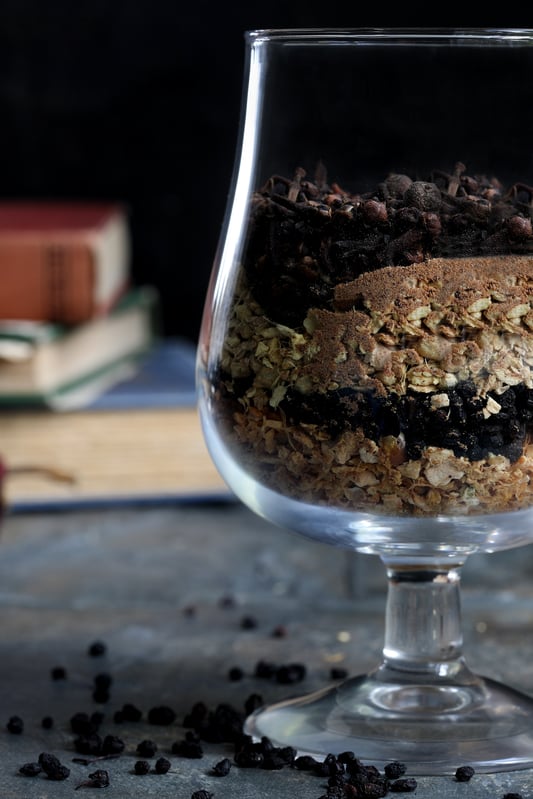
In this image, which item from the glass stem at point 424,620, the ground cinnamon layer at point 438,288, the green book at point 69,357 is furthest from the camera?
the green book at point 69,357

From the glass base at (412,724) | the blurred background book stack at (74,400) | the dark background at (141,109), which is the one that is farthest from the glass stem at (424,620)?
the dark background at (141,109)

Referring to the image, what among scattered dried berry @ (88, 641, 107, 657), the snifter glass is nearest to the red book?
scattered dried berry @ (88, 641, 107, 657)

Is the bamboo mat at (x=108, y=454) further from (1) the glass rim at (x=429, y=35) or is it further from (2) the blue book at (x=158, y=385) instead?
(1) the glass rim at (x=429, y=35)

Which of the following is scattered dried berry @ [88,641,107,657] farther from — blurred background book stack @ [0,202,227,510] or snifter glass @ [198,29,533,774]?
blurred background book stack @ [0,202,227,510]

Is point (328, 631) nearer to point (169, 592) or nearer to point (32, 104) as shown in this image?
point (169, 592)

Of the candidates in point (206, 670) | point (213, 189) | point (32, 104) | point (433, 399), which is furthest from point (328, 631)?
point (32, 104)
